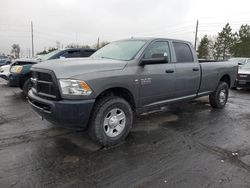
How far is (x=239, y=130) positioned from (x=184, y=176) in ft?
8.48

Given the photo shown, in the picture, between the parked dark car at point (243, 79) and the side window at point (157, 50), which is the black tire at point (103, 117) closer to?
the side window at point (157, 50)

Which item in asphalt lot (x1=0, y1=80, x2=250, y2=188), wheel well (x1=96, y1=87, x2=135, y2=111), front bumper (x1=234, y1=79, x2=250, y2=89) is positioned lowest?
asphalt lot (x1=0, y1=80, x2=250, y2=188)

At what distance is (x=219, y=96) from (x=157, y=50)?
124 inches

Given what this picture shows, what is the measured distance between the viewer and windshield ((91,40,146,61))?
4.17 m

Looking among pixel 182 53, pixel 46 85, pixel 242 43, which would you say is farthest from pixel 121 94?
pixel 242 43

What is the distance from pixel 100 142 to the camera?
141 inches

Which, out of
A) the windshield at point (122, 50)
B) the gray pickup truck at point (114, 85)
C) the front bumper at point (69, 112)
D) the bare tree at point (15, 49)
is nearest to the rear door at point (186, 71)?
the gray pickup truck at point (114, 85)

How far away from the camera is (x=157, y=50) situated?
4465mm

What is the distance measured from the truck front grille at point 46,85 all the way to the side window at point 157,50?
5.95 feet

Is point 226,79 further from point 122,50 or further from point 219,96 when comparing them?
point 122,50

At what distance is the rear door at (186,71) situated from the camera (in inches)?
190

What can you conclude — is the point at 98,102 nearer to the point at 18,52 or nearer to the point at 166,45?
the point at 166,45

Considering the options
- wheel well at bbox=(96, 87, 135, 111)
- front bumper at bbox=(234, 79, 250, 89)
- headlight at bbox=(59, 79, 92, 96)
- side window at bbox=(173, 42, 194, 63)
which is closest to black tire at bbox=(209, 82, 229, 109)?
side window at bbox=(173, 42, 194, 63)

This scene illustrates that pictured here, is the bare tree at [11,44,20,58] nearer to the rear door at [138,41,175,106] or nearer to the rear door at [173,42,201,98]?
the rear door at [173,42,201,98]
